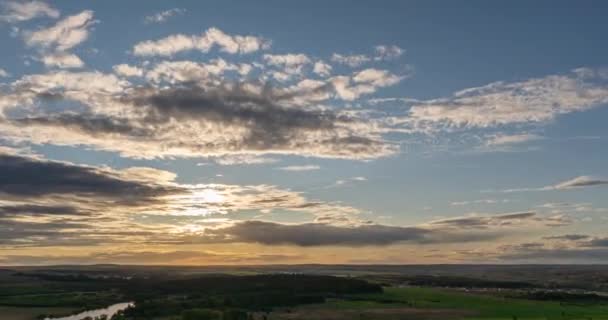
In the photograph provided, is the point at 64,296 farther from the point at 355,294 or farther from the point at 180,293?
the point at 355,294

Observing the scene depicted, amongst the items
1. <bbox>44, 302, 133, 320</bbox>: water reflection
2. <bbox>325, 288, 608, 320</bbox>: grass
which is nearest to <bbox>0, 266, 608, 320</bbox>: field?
<bbox>325, 288, 608, 320</bbox>: grass

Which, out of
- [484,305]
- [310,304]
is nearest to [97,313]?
[310,304]

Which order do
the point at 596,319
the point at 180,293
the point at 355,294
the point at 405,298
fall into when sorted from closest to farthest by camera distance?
the point at 596,319 < the point at 405,298 < the point at 355,294 < the point at 180,293

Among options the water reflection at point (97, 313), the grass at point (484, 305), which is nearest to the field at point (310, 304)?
the grass at point (484, 305)

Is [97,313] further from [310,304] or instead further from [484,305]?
[484,305]

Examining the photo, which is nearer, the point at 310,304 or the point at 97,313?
the point at 97,313

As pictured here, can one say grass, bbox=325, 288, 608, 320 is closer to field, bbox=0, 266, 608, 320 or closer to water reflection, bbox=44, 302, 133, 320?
field, bbox=0, 266, 608, 320

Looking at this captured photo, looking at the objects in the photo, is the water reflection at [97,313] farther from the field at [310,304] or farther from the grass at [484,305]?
the grass at [484,305]

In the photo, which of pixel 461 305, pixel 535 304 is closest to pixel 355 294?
pixel 461 305
